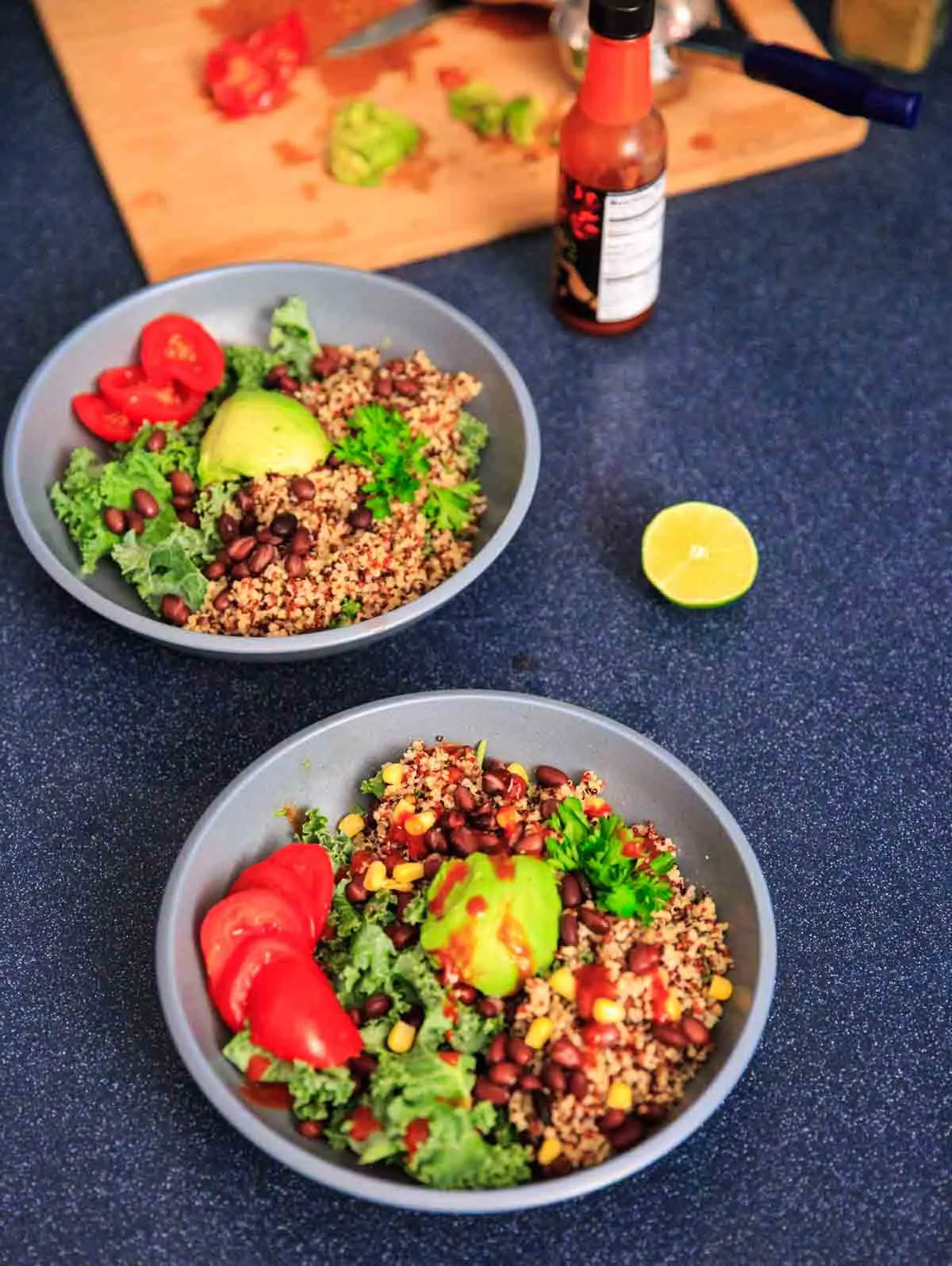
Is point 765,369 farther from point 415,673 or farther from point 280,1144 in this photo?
point 280,1144

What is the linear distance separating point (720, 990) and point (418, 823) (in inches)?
14.2

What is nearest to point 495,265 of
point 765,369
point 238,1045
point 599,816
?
point 765,369

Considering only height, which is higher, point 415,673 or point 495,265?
point 495,265

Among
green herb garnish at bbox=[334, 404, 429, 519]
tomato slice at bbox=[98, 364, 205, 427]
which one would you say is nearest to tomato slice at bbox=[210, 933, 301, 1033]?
green herb garnish at bbox=[334, 404, 429, 519]

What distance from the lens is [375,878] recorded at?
150cm

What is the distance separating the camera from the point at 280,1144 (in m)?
1.26

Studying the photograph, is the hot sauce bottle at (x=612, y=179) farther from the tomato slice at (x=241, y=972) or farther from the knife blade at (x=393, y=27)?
the tomato slice at (x=241, y=972)

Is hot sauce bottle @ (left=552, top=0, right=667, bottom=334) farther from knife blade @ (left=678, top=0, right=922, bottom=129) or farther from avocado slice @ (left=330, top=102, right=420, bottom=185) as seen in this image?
avocado slice @ (left=330, top=102, right=420, bottom=185)

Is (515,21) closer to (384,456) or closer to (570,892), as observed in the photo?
(384,456)

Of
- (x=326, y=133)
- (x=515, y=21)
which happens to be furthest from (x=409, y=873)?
(x=515, y=21)

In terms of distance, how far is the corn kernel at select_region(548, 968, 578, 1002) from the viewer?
1.39 meters

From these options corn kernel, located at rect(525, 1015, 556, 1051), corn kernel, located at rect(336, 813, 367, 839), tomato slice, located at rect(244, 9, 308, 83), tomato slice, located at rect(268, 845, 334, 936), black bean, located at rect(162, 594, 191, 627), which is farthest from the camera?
tomato slice, located at rect(244, 9, 308, 83)

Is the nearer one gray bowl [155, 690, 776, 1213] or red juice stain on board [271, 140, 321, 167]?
gray bowl [155, 690, 776, 1213]

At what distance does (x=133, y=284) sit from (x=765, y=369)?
0.99 meters
